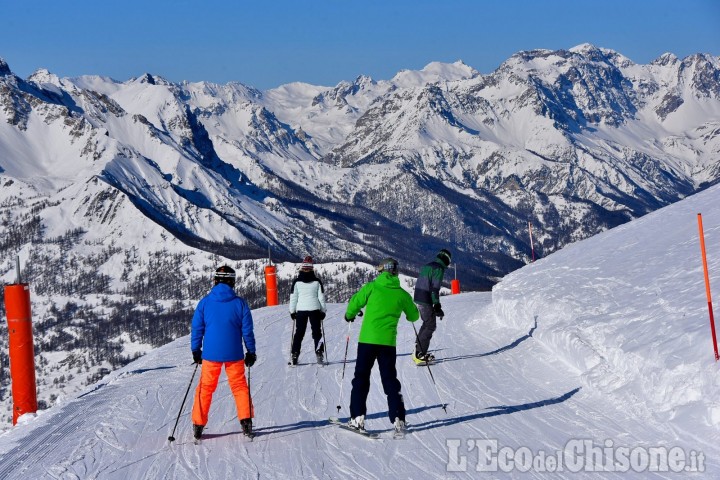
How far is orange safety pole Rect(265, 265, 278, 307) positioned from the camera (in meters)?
39.9

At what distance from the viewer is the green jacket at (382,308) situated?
44.1 ft

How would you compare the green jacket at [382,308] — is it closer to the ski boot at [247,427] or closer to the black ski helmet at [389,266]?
the black ski helmet at [389,266]

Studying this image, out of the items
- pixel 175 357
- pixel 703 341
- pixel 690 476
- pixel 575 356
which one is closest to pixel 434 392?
pixel 575 356

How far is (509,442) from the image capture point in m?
12.8

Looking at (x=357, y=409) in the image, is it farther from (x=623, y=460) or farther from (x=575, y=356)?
(x=575, y=356)

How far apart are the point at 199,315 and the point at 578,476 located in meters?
5.90

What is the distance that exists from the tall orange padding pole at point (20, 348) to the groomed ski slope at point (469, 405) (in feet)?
2.33

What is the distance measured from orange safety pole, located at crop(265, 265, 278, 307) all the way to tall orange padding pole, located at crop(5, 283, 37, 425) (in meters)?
Answer: 22.5

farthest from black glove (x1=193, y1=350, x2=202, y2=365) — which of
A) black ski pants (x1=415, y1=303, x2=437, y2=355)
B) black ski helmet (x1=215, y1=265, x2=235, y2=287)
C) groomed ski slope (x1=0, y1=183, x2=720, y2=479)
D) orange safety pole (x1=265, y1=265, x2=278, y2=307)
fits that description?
orange safety pole (x1=265, y1=265, x2=278, y2=307)

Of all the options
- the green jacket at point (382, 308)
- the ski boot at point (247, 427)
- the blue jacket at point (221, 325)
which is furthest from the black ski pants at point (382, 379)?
the blue jacket at point (221, 325)

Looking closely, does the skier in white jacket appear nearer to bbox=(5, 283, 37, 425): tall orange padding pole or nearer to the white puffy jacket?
the white puffy jacket

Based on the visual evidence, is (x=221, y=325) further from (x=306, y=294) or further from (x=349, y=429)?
(x=306, y=294)

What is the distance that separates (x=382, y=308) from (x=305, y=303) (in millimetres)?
7447

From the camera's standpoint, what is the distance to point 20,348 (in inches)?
672
